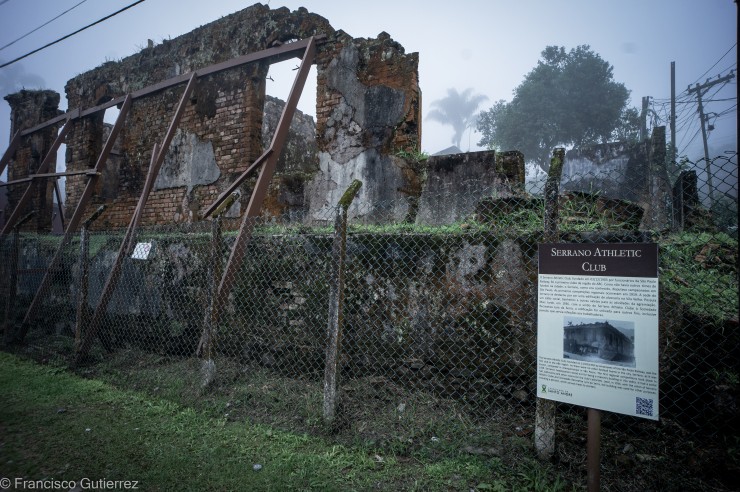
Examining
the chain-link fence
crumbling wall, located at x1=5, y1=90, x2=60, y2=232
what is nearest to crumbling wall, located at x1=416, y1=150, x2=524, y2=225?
the chain-link fence

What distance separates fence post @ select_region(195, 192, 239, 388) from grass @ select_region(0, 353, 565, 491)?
1.27ft

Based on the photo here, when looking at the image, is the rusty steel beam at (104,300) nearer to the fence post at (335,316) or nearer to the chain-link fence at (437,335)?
the chain-link fence at (437,335)

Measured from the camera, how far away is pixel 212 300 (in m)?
4.10

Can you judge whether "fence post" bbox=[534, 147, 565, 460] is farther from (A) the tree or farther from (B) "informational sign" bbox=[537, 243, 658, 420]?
(A) the tree

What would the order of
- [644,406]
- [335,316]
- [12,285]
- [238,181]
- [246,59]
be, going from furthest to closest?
[246,59]
[12,285]
[238,181]
[335,316]
[644,406]

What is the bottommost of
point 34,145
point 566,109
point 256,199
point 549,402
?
point 549,402

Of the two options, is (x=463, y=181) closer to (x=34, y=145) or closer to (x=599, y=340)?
(x=599, y=340)

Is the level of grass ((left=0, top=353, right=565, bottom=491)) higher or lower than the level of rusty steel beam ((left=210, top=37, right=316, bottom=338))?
lower

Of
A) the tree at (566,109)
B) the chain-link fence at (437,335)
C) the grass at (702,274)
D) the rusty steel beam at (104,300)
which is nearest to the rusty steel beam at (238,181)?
the chain-link fence at (437,335)

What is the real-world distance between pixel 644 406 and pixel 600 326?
409mm

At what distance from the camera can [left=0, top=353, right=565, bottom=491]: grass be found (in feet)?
8.23

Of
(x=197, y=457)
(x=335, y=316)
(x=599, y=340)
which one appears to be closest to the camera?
(x=599, y=340)

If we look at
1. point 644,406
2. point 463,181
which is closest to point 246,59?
point 463,181

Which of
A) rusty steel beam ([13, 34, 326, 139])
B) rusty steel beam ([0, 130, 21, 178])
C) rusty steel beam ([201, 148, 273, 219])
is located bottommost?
rusty steel beam ([201, 148, 273, 219])
